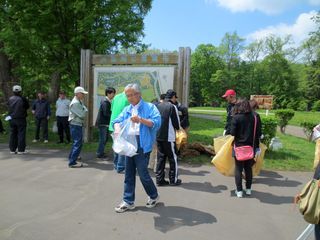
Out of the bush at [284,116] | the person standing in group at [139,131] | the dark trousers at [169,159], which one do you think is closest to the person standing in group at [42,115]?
the dark trousers at [169,159]

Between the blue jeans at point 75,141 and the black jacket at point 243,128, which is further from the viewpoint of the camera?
the blue jeans at point 75,141

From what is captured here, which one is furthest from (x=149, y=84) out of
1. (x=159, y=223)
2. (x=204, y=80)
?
(x=204, y=80)

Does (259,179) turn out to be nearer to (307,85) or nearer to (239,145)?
(239,145)

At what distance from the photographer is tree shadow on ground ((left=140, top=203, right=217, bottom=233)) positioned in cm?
447

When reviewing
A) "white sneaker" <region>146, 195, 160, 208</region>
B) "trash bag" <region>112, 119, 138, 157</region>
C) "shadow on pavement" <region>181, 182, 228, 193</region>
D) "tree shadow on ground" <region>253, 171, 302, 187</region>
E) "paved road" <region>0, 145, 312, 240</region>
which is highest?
"trash bag" <region>112, 119, 138, 157</region>

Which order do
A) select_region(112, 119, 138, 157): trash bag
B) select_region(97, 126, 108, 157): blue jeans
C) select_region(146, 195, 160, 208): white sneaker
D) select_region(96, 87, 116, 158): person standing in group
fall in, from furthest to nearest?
select_region(97, 126, 108, 157): blue jeans, select_region(96, 87, 116, 158): person standing in group, select_region(146, 195, 160, 208): white sneaker, select_region(112, 119, 138, 157): trash bag

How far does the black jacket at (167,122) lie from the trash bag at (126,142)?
1.56 metres

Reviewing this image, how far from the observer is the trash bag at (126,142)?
15.4 ft

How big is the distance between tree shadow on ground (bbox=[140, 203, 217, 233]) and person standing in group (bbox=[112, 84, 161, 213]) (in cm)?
38

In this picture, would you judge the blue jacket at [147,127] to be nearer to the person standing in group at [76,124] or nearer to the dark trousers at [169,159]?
the dark trousers at [169,159]

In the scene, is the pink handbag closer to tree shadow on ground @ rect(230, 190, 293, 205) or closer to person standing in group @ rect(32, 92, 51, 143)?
tree shadow on ground @ rect(230, 190, 293, 205)

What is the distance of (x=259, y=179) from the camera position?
23.1ft

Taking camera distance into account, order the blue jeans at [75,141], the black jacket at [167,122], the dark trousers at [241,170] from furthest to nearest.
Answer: the blue jeans at [75,141]
the black jacket at [167,122]
the dark trousers at [241,170]

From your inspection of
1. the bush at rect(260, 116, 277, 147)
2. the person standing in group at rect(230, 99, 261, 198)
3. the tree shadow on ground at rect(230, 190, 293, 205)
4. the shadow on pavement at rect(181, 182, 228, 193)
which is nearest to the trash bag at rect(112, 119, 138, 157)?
the person standing in group at rect(230, 99, 261, 198)
